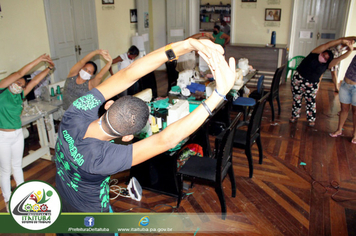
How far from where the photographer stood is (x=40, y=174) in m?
3.79

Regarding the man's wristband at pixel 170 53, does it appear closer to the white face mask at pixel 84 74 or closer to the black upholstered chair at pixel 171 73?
the white face mask at pixel 84 74

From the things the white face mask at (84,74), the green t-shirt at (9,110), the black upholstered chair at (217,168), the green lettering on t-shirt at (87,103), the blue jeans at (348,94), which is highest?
the green lettering on t-shirt at (87,103)

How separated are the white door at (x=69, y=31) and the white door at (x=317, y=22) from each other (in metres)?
5.24

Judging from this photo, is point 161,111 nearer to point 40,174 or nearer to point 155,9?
point 40,174

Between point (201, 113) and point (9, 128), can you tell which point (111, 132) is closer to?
point (201, 113)

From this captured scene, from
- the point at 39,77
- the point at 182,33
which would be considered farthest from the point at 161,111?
the point at 182,33

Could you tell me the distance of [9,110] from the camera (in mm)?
2855

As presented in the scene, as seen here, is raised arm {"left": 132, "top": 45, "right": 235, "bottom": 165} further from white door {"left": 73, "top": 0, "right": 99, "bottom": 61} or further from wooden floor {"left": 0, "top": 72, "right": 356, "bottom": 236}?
white door {"left": 73, "top": 0, "right": 99, "bottom": 61}

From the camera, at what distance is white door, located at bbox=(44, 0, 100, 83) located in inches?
216

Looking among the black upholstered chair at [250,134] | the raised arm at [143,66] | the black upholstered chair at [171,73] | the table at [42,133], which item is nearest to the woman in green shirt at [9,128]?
the table at [42,133]

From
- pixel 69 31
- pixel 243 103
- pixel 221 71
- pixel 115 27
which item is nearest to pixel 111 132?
pixel 221 71

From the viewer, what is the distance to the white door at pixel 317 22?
7473 millimetres

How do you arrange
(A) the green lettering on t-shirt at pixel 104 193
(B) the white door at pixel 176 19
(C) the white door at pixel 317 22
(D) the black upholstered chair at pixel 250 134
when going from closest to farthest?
(A) the green lettering on t-shirt at pixel 104 193 → (D) the black upholstered chair at pixel 250 134 → (C) the white door at pixel 317 22 → (B) the white door at pixel 176 19

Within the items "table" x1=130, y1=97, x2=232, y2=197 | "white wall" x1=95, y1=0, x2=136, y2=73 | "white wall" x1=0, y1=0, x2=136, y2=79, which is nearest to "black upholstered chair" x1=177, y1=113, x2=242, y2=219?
"table" x1=130, y1=97, x2=232, y2=197
